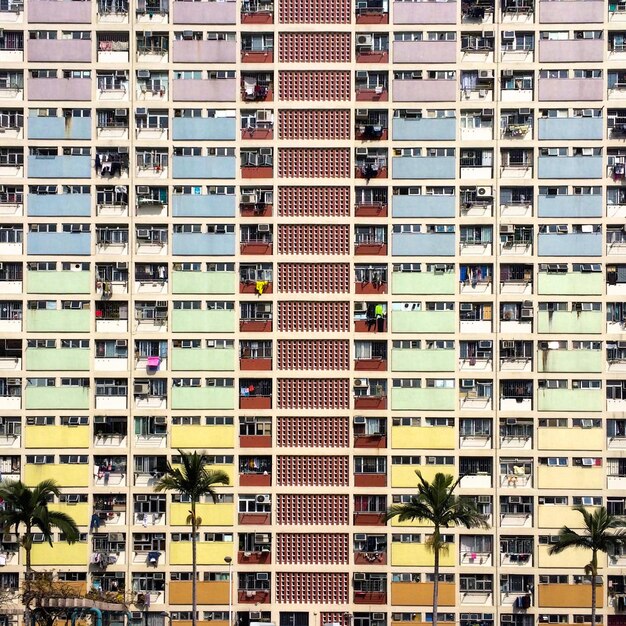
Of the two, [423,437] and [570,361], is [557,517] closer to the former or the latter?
[423,437]

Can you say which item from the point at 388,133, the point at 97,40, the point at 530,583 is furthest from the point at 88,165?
the point at 530,583

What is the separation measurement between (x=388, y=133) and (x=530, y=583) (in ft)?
81.6

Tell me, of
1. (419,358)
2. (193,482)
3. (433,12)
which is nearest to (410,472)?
(419,358)

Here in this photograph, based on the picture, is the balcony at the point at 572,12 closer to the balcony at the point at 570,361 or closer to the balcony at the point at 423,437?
the balcony at the point at 570,361

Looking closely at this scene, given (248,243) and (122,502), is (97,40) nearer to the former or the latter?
(248,243)

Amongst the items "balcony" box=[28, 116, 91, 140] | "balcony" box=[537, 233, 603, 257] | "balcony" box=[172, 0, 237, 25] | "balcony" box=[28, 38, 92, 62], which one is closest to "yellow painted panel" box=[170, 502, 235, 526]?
"balcony" box=[28, 116, 91, 140]

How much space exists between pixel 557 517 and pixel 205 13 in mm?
32664

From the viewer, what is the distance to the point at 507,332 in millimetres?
85750

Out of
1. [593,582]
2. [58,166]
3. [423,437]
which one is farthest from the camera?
[58,166]

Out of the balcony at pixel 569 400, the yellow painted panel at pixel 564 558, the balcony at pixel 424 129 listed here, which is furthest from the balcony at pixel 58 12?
the yellow painted panel at pixel 564 558

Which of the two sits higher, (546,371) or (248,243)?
(248,243)

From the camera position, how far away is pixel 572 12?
86.8m

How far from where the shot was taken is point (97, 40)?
3435 inches

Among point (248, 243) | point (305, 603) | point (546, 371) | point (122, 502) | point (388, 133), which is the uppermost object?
point (388, 133)
